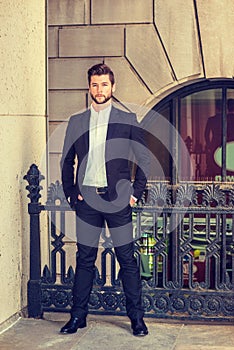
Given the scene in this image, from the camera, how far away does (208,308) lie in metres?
7.58

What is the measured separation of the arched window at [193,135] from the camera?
9453 millimetres

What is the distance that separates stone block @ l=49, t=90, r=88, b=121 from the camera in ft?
31.0

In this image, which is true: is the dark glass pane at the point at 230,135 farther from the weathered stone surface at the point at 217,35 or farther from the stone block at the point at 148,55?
the stone block at the point at 148,55

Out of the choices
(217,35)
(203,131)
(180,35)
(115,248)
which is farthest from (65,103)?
(115,248)

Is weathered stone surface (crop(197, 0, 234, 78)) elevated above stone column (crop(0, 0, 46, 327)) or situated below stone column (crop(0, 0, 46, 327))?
above

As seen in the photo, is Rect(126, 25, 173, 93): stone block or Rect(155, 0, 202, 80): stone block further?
Rect(126, 25, 173, 93): stone block

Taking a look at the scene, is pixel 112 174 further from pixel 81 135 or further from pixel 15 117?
pixel 15 117

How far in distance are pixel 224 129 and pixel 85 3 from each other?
2.18 m

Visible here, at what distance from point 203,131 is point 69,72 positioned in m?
1.74

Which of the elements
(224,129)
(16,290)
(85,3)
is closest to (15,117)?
(16,290)

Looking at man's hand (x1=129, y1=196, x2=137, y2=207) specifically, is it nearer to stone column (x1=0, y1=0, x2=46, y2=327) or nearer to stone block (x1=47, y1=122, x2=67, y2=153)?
stone column (x1=0, y1=0, x2=46, y2=327)

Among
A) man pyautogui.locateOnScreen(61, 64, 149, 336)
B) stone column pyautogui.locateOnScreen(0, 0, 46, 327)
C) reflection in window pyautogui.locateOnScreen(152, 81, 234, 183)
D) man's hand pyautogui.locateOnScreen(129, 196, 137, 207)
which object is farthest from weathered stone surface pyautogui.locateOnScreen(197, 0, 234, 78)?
man's hand pyautogui.locateOnScreen(129, 196, 137, 207)

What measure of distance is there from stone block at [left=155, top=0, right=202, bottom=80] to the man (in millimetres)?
2260

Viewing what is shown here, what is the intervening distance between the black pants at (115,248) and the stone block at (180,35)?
2610mm
